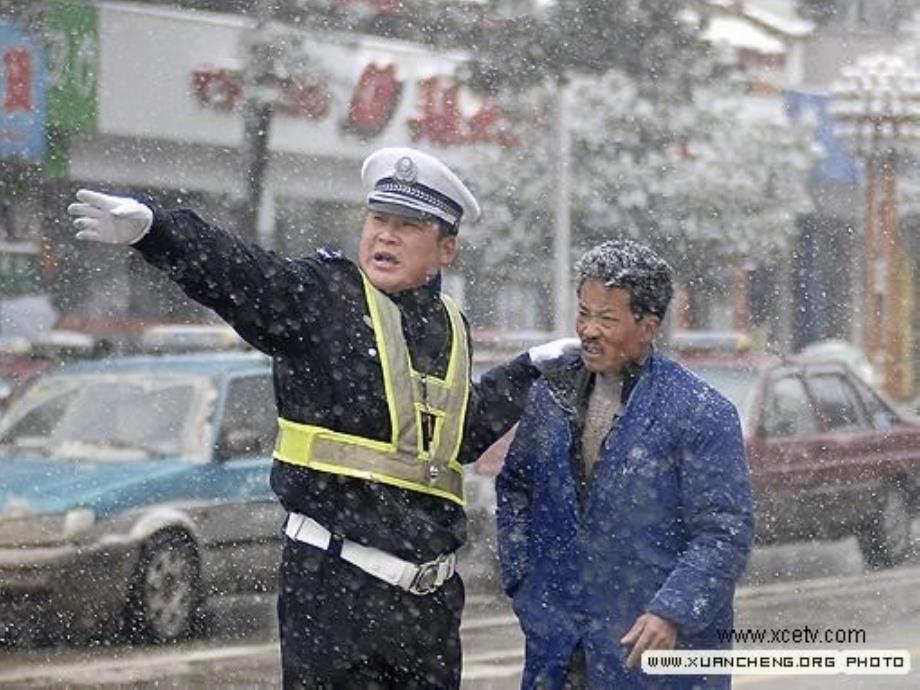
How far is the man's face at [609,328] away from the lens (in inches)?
182

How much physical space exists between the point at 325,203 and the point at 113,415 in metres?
8.60

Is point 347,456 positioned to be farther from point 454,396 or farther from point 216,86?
point 216,86

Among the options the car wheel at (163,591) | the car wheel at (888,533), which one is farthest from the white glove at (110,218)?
the car wheel at (888,533)

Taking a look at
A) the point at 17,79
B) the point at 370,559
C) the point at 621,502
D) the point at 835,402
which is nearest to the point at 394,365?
the point at 370,559

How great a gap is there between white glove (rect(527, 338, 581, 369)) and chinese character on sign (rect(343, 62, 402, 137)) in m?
14.4

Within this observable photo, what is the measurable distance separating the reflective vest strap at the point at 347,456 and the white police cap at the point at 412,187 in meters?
0.53

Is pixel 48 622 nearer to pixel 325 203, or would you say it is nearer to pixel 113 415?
pixel 113 415

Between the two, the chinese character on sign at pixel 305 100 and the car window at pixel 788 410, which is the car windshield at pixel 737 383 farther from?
the chinese character on sign at pixel 305 100

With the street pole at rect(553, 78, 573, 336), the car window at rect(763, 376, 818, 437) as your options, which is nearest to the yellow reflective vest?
the car window at rect(763, 376, 818, 437)

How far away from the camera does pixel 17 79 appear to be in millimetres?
18422

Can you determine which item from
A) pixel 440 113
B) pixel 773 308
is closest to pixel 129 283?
pixel 440 113

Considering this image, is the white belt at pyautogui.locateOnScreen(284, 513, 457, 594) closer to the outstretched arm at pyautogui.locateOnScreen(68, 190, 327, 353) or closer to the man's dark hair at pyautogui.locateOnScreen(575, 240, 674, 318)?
the outstretched arm at pyautogui.locateOnScreen(68, 190, 327, 353)

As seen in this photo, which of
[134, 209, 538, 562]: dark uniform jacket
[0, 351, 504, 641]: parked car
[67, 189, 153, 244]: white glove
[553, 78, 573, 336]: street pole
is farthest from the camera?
[553, 78, 573, 336]: street pole

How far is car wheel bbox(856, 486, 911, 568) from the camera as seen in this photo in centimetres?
1295
